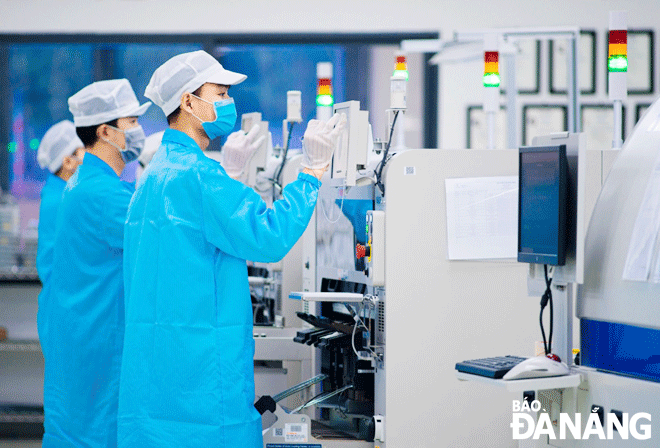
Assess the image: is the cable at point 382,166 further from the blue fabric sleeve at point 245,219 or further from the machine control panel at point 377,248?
the blue fabric sleeve at point 245,219

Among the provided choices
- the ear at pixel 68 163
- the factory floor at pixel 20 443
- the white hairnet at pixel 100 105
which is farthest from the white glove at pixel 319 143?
the factory floor at pixel 20 443

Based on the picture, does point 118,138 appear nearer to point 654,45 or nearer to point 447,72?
point 447,72

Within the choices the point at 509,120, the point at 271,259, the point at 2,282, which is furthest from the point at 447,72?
the point at 271,259

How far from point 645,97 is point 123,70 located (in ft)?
12.8

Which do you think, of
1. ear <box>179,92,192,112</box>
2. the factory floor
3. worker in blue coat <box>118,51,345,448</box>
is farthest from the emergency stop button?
the factory floor

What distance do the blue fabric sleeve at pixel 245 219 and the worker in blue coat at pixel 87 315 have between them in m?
0.78

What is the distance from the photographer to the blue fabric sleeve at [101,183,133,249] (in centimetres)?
288

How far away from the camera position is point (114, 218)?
2.88 meters

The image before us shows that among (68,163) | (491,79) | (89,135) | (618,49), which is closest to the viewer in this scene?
(618,49)

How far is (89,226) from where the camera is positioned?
9.55 ft

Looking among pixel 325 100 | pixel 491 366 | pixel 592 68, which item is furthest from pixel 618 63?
pixel 592 68

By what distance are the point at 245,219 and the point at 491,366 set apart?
75 cm

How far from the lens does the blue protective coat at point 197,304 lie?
7.16ft

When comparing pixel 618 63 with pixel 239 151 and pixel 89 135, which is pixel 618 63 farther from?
pixel 89 135
